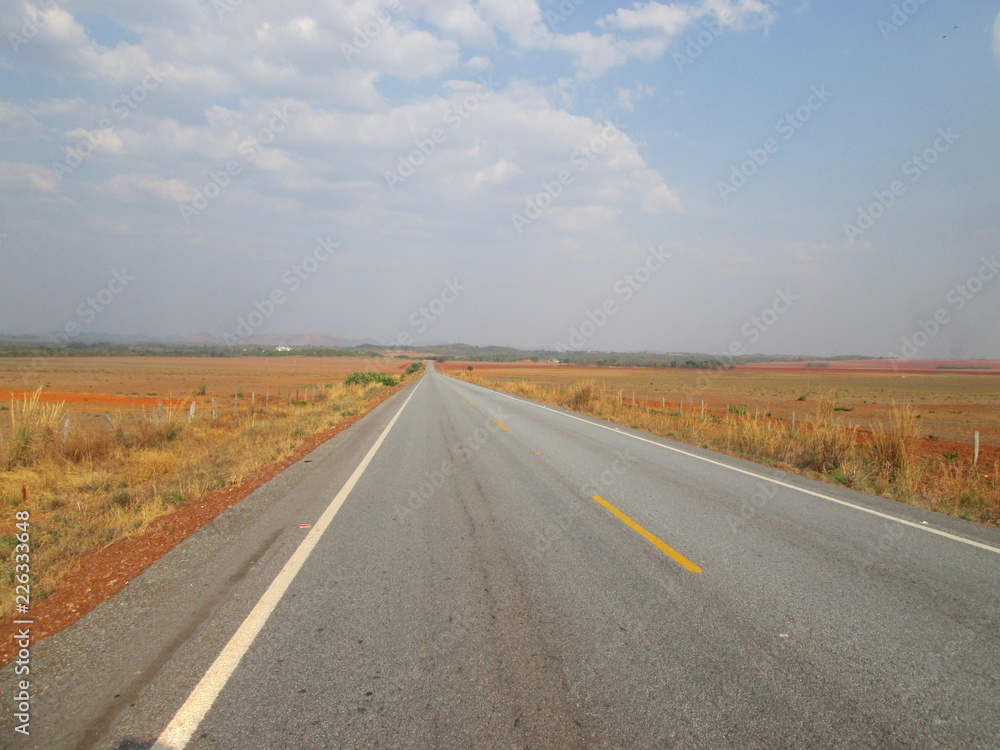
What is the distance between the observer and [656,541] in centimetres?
550

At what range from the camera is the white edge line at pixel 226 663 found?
2.62 meters

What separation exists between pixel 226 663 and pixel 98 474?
870cm

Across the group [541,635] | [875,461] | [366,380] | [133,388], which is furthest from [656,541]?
[133,388]

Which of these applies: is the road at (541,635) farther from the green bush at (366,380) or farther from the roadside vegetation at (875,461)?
the green bush at (366,380)

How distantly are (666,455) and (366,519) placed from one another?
23.4ft

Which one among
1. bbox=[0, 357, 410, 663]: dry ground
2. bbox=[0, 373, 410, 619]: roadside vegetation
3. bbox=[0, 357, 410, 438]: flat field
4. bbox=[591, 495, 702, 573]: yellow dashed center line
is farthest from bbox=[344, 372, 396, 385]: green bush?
bbox=[591, 495, 702, 573]: yellow dashed center line

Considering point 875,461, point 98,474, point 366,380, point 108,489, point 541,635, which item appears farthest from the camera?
point 366,380

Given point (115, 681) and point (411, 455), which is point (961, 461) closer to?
point (411, 455)

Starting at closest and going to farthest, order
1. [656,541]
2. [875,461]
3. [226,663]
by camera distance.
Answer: [226,663], [656,541], [875,461]

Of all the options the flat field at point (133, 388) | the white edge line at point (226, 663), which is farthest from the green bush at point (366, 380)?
the white edge line at point (226, 663)

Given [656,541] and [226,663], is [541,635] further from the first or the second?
[656,541]

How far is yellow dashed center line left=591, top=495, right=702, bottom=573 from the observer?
484cm

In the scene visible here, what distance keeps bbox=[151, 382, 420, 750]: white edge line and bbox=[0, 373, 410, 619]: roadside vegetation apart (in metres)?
1.97

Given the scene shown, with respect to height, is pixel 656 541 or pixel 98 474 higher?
pixel 656 541
